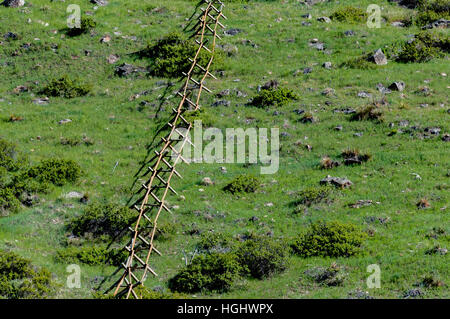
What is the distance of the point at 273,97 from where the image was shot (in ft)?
109

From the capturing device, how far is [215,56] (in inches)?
1473

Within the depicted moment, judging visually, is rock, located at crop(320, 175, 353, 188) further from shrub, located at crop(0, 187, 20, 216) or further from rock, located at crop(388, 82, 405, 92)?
shrub, located at crop(0, 187, 20, 216)

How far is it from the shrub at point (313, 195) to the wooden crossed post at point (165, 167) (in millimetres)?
4753

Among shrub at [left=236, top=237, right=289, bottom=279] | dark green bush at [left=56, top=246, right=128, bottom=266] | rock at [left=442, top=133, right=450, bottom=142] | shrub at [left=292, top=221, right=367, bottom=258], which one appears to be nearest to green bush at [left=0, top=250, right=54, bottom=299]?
dark green bush at [left=56, top=246, right=128, bottom=266]

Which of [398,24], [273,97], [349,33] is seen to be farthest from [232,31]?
[398,24]

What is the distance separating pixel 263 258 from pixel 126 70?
18.2 metres

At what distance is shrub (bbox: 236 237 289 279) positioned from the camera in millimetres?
22078

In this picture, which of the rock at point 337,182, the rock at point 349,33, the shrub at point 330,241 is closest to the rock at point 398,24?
the rock at point 349,33

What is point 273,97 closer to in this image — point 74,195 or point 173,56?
point 173,56

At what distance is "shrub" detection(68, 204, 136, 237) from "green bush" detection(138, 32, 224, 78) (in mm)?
12855

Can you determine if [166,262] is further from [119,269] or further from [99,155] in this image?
[99,155]

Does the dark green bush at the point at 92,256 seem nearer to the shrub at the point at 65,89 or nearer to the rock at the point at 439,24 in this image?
the shrub at the point at 65,89

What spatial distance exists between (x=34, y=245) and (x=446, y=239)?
44.5 ft
